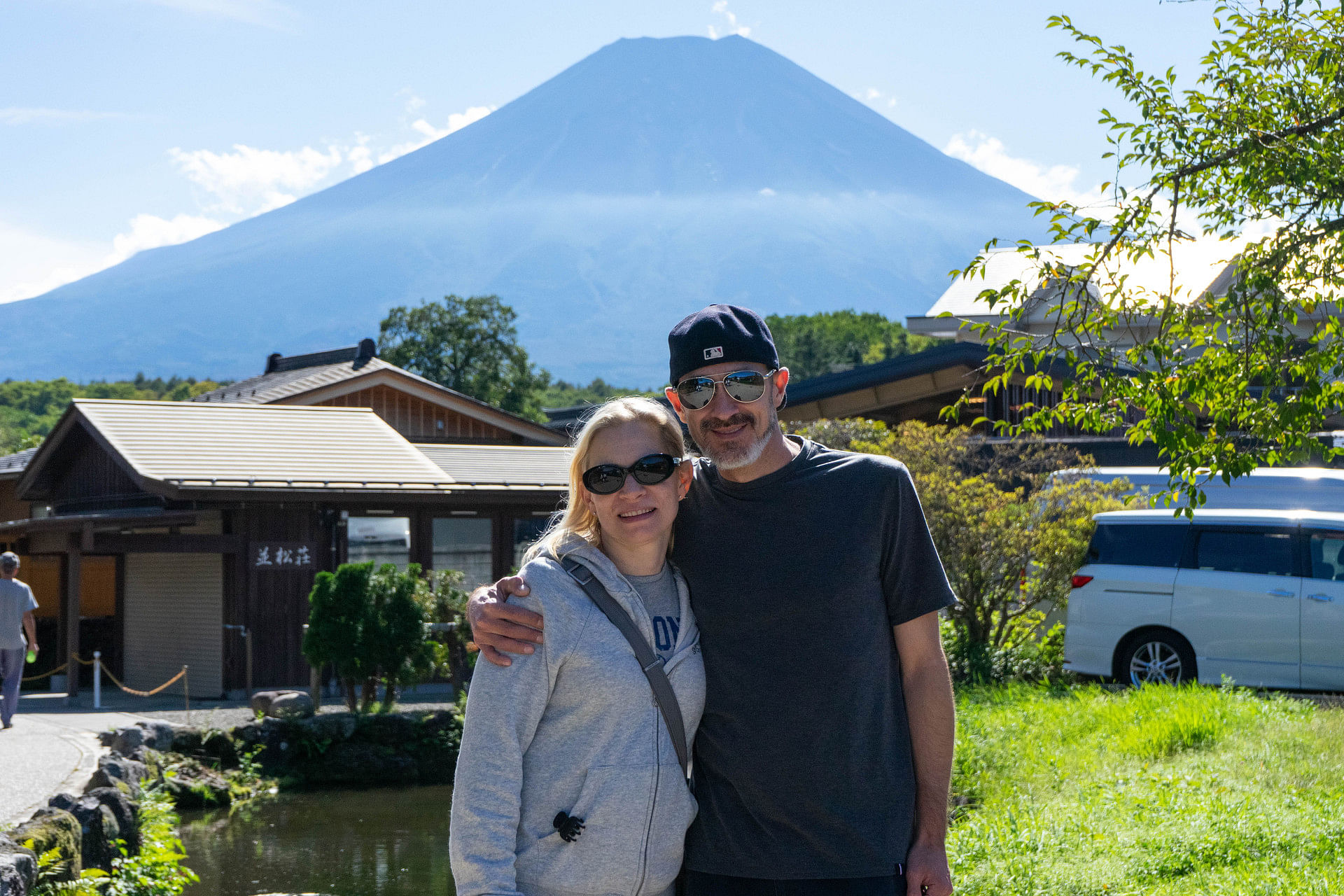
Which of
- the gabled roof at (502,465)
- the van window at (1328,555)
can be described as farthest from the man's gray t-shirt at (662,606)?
the gabled roof at (502,465)

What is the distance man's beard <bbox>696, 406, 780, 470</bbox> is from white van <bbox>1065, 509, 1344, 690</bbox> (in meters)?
9.14

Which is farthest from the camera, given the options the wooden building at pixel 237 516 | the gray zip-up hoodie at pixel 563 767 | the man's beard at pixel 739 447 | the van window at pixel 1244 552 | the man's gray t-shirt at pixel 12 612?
the wooden building at pixel 237 516

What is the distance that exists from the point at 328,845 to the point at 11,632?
194 inches

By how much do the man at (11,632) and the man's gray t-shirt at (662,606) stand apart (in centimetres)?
1168

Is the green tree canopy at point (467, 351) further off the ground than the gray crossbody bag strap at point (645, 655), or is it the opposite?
the green tree canopy at point (467, 351)

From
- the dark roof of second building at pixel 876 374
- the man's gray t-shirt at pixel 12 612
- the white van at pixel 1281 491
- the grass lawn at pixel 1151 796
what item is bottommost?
the grass lawn at pixel 1151 796

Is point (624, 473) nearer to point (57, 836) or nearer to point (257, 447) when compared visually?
point (57, 836)

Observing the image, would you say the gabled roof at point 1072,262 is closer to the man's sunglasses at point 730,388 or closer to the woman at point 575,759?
the man's sunglasses at point 730,388

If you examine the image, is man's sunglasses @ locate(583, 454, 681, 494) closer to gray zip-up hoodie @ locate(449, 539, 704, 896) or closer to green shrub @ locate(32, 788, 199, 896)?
gray zip-up hoodie @ locate(449, 539, 704, 896)

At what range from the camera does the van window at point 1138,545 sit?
1115 centimetres

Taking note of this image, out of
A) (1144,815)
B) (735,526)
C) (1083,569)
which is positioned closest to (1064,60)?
(1144,815)

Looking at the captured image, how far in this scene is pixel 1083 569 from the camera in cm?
1147

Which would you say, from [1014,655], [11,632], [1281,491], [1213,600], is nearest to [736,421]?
[1213,600]

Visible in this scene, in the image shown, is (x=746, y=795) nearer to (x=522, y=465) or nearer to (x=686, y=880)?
(x=686, y=880)
